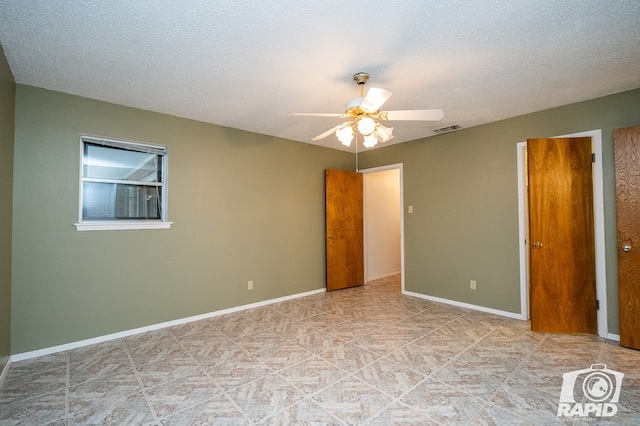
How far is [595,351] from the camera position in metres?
2.74

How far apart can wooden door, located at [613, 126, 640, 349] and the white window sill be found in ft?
15.6

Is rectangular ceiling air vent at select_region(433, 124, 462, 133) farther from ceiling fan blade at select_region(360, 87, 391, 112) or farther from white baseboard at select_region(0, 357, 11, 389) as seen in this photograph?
white baseboard at select_region(0, 357, 11, 389)

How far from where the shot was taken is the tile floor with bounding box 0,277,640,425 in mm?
1896

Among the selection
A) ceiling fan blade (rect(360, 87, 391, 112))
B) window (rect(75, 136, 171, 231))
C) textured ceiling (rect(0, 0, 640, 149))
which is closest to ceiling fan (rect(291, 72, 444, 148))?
ceiling fan blade (rect(360, 87, 391, 112))

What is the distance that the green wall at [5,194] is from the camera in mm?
2282

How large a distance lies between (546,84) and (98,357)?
489 cm

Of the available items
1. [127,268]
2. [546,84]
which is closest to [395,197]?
[546,84]

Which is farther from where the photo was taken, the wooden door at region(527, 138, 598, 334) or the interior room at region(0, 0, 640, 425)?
the wooden door at region(527, 138, 598, 334)

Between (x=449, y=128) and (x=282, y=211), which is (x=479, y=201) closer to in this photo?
(x=449, y=128)

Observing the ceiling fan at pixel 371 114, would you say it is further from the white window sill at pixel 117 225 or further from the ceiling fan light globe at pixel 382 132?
the white window sill at pixel 117 225

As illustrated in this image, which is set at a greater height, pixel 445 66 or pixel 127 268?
pixel 445 66

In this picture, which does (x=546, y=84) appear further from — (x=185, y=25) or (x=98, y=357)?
(x=98, y=357)

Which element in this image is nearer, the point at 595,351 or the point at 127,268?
the point at 595,351

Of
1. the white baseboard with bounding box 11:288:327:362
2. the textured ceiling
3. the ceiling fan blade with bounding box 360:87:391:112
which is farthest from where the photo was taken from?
the white baseboard with bounding box 11:288:327:362
